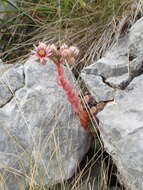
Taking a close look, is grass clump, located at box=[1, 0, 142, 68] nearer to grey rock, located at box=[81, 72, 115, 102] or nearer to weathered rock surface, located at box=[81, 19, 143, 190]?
weathered rock surface, located at box=[81, 19, 143, 190]

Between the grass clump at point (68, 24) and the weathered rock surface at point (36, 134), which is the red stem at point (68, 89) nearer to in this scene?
the weathered rock surface at point (36, 134)

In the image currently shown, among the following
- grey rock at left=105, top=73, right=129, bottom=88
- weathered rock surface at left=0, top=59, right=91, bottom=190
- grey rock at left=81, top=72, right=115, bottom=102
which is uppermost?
grey rock at left=105, top=73, right=129, bottom=88

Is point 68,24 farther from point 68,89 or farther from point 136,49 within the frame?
point 68,89

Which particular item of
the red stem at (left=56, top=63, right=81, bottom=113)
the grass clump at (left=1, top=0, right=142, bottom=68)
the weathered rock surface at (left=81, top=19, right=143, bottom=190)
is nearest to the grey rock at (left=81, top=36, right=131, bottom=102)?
the weathered rock surface at (left=81, top=19, right=143, bottom=190)

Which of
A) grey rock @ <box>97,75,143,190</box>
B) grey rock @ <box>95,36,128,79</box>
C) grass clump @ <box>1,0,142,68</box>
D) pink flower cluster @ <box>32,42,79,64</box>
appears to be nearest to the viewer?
grey rock @ <box>97,75,143,190</box>

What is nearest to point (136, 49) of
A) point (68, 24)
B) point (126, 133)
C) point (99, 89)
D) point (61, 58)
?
point (99, 89)

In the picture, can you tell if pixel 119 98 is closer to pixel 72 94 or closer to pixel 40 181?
pixel 72 94

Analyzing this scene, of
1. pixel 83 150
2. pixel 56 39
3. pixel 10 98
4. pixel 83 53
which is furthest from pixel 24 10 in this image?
pixel 83 150
